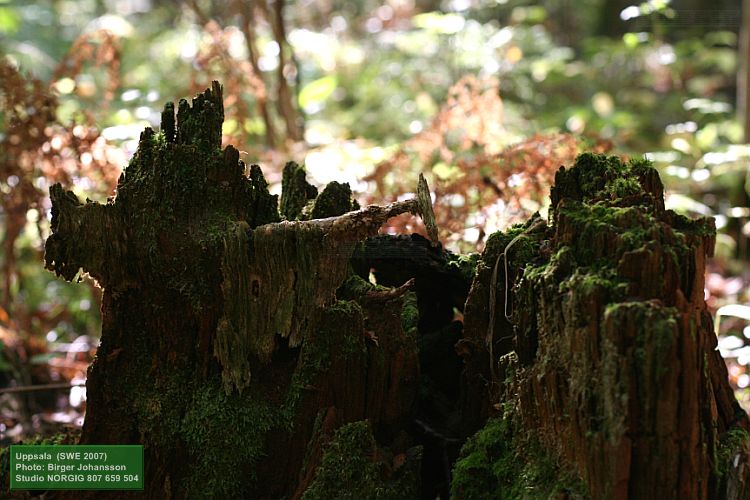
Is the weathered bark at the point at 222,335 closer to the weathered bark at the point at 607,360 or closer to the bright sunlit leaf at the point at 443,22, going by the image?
the weathered bark at the point at 607,360

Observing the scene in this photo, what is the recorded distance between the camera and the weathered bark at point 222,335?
291 centimetres

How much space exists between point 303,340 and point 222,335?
1.15 ft

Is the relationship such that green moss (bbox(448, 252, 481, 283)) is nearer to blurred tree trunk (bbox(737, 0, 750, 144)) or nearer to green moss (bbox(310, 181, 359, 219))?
green moss (bbox(310, 181, 359, 219))

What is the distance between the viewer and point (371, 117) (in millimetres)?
9711

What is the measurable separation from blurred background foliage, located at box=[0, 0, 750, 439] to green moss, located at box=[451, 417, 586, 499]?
1870 millimetres

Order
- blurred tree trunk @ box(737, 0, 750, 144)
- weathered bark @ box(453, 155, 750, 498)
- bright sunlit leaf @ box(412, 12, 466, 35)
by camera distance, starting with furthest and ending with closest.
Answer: blurred tree trunk @ box(737, 0, 750, 144) < bright sunlit leaf @ box(412, 12, 466, 35) < weathered bark @ box(453, 155, 750, 498)

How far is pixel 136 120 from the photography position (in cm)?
659

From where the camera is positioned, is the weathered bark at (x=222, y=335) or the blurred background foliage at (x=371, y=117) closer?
the weathered bark at (x=222, y=335)

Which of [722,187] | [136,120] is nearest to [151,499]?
[136,120]

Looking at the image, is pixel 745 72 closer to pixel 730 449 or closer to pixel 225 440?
pixel 730 449

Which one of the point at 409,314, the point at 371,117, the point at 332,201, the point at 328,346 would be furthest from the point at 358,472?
the point at 371,117

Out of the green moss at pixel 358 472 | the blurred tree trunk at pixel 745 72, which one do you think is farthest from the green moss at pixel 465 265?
the blurred tree trunk at pixel 745 72

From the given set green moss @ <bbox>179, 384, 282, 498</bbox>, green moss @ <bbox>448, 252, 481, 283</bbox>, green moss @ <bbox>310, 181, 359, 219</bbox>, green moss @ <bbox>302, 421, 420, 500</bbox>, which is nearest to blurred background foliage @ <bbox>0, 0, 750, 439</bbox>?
green moss @ <bbox>310, 181, 359, 219</bbox>

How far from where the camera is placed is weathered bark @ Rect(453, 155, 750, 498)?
2180 millimetres
